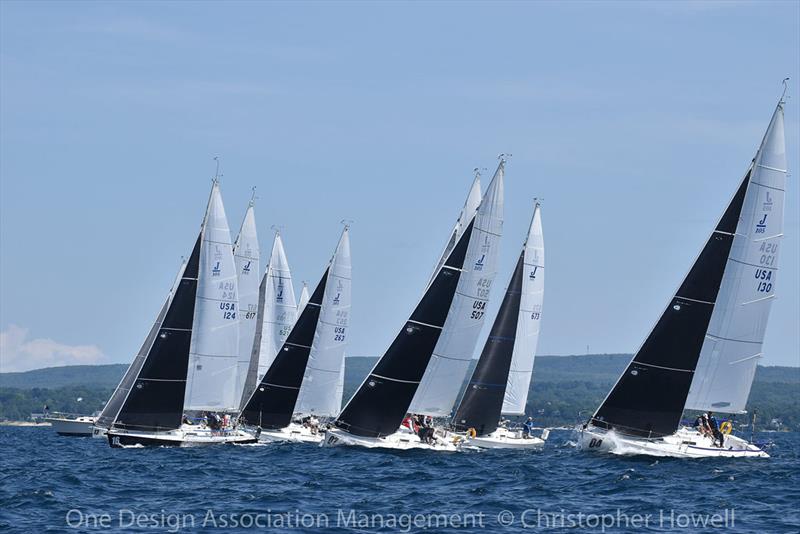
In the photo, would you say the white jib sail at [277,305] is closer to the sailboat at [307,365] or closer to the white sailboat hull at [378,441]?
the sailboat at [307,365]

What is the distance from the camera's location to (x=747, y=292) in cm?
4853

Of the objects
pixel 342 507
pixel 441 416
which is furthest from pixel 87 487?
pixel 441 416

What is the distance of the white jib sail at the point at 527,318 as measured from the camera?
61.4m

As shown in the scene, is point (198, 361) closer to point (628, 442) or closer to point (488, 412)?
point (488, 412)

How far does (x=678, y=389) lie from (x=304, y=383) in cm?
1865

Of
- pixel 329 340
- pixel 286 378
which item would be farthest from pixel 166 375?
pixel 329 340

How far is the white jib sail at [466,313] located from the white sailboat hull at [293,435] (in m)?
7.62

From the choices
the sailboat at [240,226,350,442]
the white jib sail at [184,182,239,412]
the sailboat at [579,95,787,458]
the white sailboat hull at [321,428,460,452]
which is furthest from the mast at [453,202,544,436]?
the white jib sail at [184,182,239,412]

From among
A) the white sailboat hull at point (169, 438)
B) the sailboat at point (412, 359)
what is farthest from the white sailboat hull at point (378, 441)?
the white sailboat hull at point (169, 438)

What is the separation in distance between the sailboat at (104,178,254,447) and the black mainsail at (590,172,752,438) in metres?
15.7

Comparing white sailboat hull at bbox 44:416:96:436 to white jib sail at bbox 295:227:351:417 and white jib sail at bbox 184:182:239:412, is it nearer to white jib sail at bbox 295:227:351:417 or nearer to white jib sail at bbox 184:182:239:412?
white jib sail at bbox 295:227:351:417

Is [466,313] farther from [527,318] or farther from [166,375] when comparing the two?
[166,375]

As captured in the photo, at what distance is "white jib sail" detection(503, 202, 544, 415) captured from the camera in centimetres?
6141

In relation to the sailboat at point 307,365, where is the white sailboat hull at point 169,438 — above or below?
below
